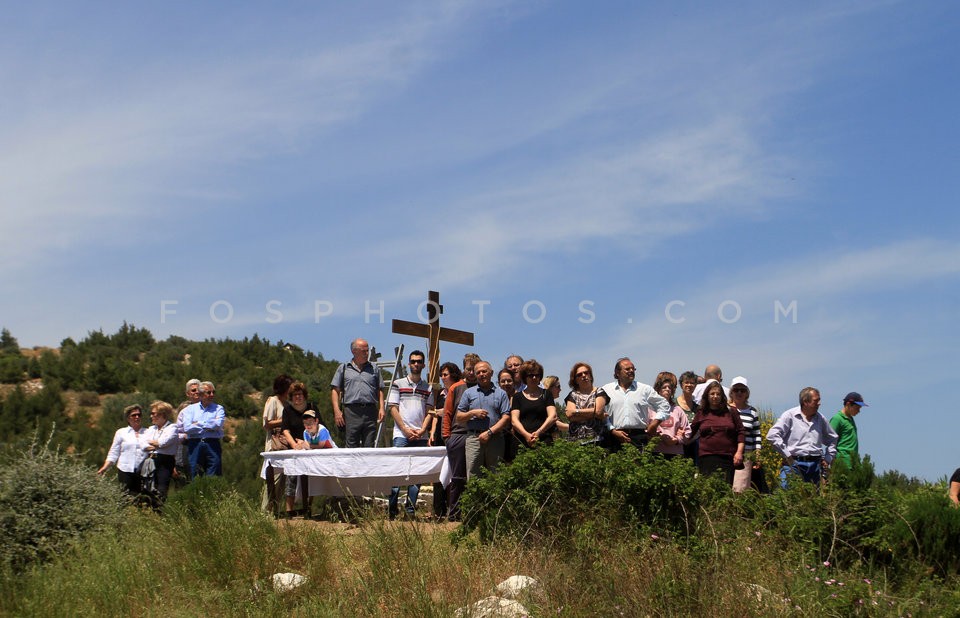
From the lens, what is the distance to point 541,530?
8008mm

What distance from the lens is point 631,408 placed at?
393 inches

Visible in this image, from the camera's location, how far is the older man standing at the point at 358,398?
474 inches

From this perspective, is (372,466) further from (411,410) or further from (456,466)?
(411,410)

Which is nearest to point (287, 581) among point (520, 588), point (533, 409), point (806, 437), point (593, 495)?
point (520, 588)

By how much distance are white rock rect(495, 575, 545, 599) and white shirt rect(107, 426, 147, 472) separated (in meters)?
6.31

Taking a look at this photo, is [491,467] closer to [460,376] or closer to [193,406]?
[460,376]

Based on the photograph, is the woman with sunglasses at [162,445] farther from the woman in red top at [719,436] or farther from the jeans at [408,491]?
the woman in red top at [719,436]

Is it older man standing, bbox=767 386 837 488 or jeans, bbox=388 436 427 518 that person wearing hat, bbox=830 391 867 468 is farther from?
jeans, bbox=388 436 427 518

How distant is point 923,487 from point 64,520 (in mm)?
7771

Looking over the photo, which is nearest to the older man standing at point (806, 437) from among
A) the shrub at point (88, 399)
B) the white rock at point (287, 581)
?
the white rock at point (287, 581)

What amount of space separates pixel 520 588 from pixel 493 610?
0.56 m

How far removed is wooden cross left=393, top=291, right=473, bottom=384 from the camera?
49.4 feet

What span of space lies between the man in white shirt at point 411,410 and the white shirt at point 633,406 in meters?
2.77

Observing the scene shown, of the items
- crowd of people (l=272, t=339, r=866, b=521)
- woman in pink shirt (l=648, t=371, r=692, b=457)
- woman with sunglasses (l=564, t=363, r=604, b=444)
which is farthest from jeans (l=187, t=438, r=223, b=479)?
woman in pink shirt (l=648, t=371, r=692, b=457)
